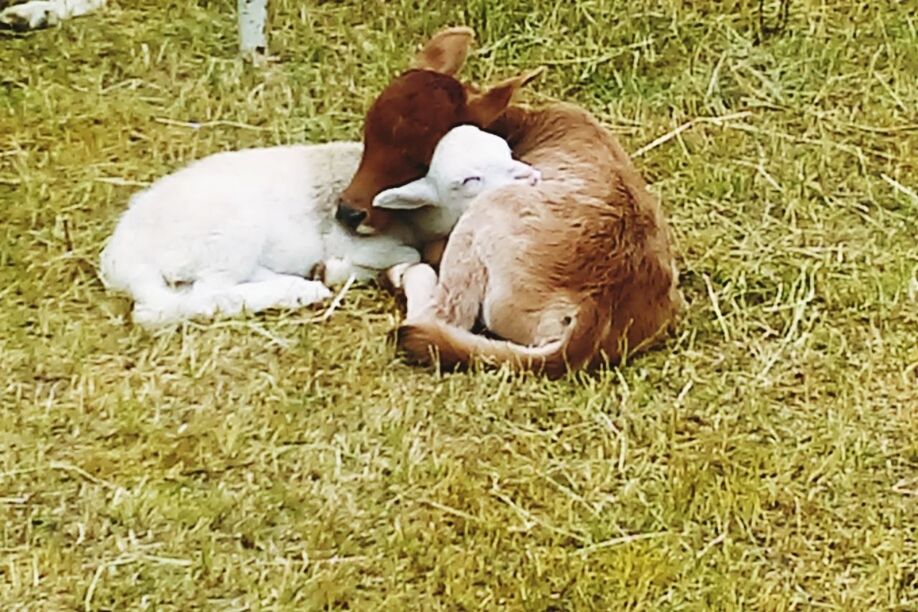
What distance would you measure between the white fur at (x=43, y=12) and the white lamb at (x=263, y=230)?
1.46m

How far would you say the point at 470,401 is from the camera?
3.82 m

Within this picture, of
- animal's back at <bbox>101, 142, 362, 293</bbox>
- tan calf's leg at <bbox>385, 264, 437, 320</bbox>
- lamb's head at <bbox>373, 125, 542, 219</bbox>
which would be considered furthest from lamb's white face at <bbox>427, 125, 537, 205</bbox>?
animal's back at <bbox>101, 142, 362, 293</bbox>

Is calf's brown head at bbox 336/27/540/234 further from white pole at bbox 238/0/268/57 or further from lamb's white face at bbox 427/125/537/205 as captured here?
white pole at bbox 238/0/268/57

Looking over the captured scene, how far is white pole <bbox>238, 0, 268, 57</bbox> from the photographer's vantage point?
534 cm

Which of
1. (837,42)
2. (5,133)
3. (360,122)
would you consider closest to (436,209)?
(360,122)

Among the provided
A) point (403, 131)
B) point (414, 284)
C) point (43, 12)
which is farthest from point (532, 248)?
point (43, 12)

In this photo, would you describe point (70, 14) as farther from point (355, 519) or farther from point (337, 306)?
point (355, 519)

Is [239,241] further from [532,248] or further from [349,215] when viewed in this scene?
[532,248]

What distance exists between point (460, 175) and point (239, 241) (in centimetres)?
54

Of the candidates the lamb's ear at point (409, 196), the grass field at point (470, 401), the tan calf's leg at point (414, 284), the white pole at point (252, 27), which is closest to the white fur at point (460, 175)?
the lamb's ear at point (409, 196)

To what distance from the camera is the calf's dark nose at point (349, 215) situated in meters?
4.21

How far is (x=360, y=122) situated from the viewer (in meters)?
5.10

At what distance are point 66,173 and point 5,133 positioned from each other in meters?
0.34

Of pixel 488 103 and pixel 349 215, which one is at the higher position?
pixel 488 103
